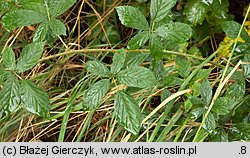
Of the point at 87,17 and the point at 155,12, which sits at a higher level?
the point at 155,12

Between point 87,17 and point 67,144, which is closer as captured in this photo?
point 67,144

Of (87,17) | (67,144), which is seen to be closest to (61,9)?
(67,144)

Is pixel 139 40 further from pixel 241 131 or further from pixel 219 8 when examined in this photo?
pixel 219 8

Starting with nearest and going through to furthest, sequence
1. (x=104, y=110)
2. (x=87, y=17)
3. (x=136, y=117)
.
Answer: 1. (x=136, y=117)
2. (x=104, y=110)
3. (x=87, y=17)

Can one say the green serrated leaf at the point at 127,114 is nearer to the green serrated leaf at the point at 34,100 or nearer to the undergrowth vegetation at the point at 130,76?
the undergrowth vegetation at the point at 130,76

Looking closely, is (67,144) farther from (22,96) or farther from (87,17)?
(87,17)

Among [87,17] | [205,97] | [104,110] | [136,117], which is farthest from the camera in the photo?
[87,17]

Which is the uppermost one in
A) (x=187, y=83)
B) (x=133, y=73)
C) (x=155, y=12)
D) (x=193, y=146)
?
(x=155, y=12)

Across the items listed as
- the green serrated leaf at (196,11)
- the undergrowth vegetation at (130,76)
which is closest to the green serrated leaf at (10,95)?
the undergrowth vegetation at (130,76)
